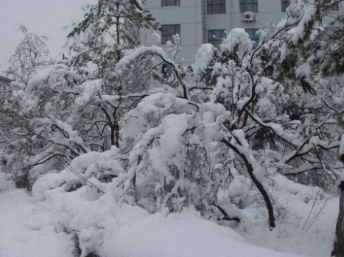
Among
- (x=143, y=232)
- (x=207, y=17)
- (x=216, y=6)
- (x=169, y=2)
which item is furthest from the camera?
(x=216, y=6)

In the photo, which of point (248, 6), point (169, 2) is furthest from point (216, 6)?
point (169, 2)

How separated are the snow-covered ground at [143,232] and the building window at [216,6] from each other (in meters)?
23.8

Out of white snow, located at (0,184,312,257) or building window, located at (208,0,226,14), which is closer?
white snow, located at (0,184,312,257)

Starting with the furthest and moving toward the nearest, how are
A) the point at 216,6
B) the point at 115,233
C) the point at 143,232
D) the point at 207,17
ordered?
the point at 216,6, the point at 207,17, the point at 115,233, the point at 143,232

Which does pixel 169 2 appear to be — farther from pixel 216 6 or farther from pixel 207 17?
pixel 216 6

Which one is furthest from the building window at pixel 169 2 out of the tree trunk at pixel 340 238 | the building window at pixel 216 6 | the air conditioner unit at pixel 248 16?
the tree trunk at pixel 340 238

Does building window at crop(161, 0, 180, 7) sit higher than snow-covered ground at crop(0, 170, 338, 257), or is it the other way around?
building window at crop(161, 0, 180, 7)

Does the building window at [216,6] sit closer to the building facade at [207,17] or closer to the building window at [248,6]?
the building facade at [207,17]

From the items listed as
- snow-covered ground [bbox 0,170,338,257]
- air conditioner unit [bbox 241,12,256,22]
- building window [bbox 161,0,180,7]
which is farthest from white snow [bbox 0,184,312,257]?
air conditioner unit [bbox 241,12,256,22]

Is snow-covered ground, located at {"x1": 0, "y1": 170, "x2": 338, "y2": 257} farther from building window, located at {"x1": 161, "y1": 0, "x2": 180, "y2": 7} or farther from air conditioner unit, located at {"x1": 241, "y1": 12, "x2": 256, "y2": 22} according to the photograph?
building window, located at {"x1": 161, "y1": 0, "x2": 180, "y2": 7}

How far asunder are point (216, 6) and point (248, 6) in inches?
91.7

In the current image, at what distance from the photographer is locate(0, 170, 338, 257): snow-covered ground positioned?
4.67 meters

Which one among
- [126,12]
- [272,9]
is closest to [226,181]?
[126,12]

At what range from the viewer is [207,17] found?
98.4 feet
